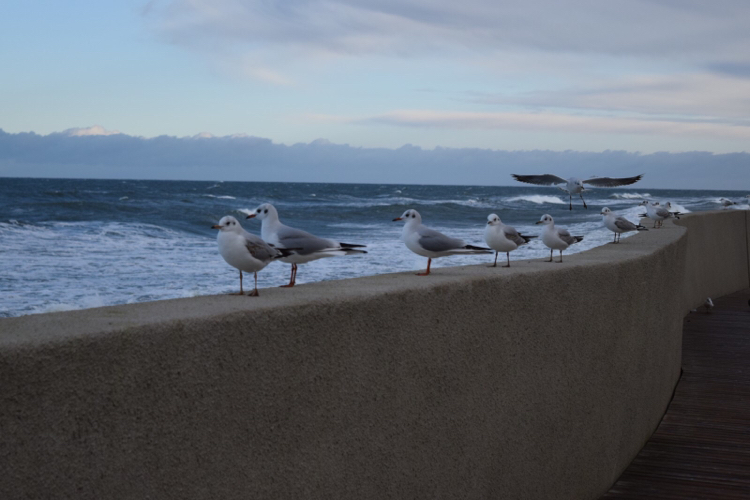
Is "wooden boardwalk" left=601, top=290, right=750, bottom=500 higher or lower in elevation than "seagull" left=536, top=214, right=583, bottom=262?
lower

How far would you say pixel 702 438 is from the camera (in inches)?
193

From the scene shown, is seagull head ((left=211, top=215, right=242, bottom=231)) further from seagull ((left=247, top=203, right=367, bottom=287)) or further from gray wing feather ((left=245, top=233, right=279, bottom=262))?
seagull ((left=247, top=203, right=367, bottom=287))

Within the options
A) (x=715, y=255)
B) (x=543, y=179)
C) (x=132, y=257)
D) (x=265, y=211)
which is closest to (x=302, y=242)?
(x=265, y=211)

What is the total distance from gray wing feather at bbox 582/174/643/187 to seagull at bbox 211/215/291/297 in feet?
27.1

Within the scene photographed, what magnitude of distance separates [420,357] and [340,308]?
0.46 meters

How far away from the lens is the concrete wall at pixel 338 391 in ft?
5.69

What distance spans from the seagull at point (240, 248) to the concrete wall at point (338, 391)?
29 cm

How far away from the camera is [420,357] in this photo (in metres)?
2.69

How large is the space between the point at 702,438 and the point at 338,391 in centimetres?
345

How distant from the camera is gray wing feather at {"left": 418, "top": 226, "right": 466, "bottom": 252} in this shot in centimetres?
397

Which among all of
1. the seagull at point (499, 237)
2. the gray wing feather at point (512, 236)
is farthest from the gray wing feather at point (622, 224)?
Answer: the seagull at point (499, 237)

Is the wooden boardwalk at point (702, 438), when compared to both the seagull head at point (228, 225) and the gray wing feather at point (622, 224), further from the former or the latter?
the seagull head at point (228, 225)

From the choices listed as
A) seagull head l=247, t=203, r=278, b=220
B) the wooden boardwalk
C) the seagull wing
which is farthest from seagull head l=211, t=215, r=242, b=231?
the seagull wing

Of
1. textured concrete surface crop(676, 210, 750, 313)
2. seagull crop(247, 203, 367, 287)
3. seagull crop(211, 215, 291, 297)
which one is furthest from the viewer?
textured concrete surface crop(676, 210, 750, 313)
